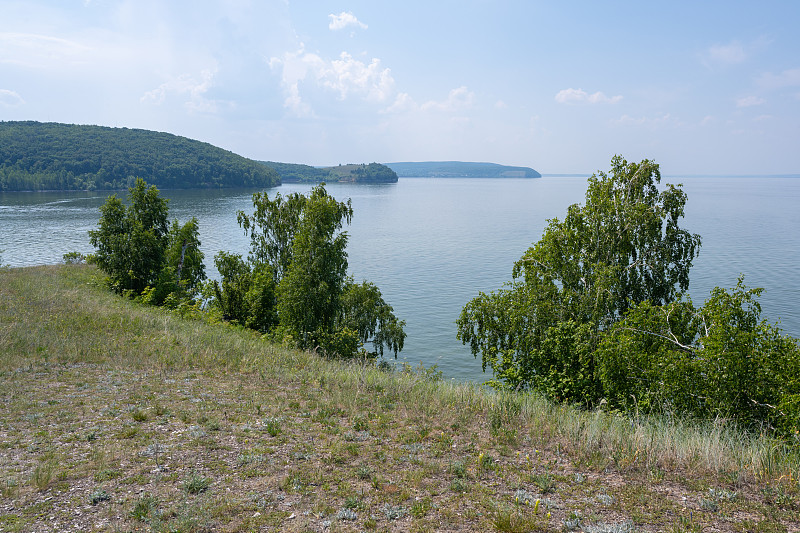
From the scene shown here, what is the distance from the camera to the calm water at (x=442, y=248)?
1591 inches

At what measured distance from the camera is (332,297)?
1113 inches

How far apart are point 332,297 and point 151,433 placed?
18.1 meters

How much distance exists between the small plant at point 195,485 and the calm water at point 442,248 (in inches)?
933

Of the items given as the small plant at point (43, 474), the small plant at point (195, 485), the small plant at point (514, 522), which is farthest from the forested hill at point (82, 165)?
the small plant at point (514, 522)

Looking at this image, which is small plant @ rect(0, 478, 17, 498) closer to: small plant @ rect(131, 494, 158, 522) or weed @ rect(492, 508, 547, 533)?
small plant @ rect(131, 494, 158, 522)

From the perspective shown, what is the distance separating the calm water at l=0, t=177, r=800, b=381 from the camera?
40406 millimetres

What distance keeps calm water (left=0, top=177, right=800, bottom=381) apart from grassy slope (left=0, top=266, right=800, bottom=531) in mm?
19763

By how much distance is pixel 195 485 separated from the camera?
8.10m

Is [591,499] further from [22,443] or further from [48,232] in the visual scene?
[48,232]

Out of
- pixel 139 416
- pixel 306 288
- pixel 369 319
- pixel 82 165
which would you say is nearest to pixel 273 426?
pixel 139 416

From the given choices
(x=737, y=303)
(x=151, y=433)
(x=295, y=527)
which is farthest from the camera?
(x=737, y=303)

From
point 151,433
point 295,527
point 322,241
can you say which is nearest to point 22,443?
point 151,433

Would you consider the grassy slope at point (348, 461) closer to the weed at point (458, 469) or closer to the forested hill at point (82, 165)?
the weed at point (458, 469)

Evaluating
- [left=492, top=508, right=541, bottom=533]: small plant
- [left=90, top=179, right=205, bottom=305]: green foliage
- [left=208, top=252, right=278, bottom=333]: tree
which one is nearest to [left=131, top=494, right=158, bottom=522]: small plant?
[left=492, top=508, right=541, bottom=533]: small plant
